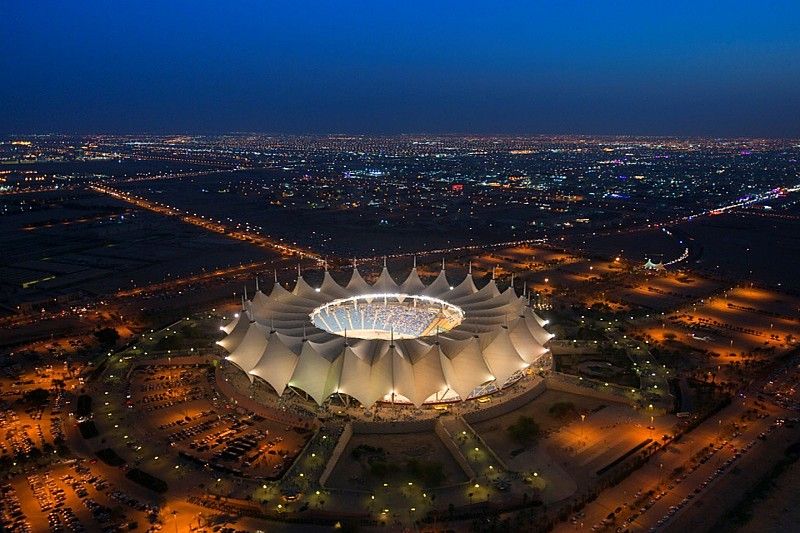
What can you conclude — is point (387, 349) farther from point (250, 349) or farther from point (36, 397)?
point (36, 397)

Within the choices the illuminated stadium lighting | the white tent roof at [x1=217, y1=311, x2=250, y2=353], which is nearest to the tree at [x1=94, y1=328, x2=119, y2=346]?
the white tent roof at [x1=217, y1=311, x2=250, y2=353]

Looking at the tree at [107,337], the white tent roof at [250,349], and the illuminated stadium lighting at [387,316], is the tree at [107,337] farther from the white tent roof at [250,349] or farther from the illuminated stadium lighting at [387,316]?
the illuminated stadium lighting at [387,316]

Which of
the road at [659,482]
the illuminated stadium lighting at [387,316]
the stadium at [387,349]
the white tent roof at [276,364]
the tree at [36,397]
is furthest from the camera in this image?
the illuminated stadium lighting at [387,316]

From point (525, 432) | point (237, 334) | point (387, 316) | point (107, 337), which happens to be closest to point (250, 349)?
point (237, 334)

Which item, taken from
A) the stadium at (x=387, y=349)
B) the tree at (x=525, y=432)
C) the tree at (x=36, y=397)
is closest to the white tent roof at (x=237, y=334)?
the stadium at (x=387, y=349)

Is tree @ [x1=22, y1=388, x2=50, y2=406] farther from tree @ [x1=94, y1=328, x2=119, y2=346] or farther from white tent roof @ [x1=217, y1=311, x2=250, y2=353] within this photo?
white tent roof @ [x1=217, y1=311, x2=250, y2=353]
